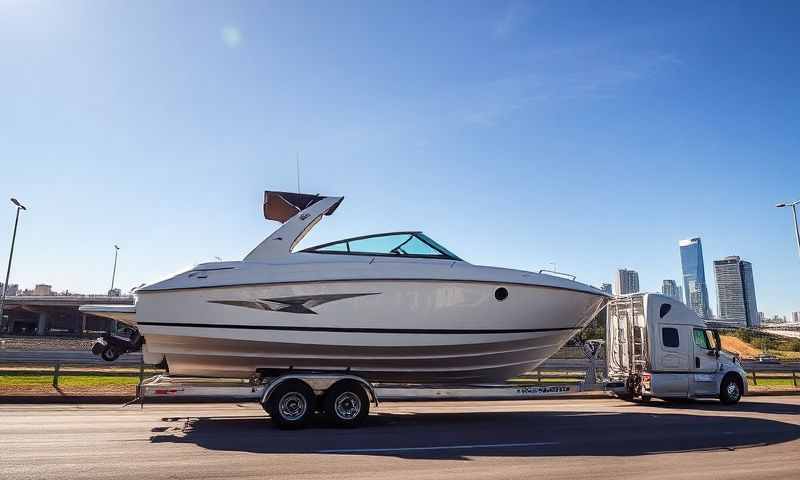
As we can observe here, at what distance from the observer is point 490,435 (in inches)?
291

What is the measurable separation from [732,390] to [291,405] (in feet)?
35.3

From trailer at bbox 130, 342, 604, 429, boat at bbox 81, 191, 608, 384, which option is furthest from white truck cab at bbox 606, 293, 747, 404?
trailer at bbox 130, 342, 604, 429

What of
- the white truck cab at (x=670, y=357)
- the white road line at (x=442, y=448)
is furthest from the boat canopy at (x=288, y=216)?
the white truck cab at (x=670, y=357)

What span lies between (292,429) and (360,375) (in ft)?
5.19

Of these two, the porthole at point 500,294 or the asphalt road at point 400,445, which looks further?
the porthole at point 500,294

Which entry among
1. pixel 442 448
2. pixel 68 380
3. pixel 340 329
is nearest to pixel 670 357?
pixel 442 448

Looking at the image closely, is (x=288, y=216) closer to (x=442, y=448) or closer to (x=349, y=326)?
(x=349, y=326)

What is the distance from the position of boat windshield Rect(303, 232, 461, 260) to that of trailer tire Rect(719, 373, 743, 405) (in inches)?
320

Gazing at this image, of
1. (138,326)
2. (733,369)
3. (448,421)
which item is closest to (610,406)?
(733,369)

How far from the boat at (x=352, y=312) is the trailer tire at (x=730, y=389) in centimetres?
587

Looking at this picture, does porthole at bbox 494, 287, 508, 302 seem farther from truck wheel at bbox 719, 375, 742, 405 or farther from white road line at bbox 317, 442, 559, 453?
truck wheel at bbox 719, 375, 742, 405

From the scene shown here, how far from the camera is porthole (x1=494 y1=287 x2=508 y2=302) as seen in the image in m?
8.75

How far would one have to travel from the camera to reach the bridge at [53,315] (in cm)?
5641

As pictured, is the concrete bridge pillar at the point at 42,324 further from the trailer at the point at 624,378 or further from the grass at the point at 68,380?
the trailer at the point at 624,378
